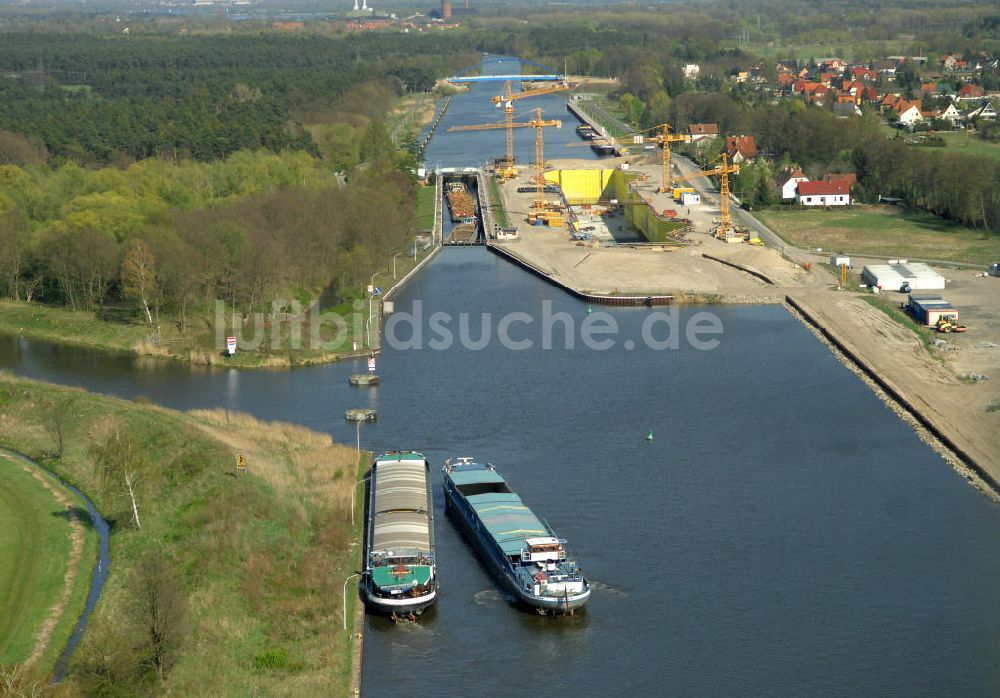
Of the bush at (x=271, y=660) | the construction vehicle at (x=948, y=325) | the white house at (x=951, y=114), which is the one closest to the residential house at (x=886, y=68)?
the white house at (x=951, y=114)

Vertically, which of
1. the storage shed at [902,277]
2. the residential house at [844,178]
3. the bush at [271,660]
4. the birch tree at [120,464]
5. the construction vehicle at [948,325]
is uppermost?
the birch tree at [120,464]

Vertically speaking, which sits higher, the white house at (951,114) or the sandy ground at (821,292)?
the sandy ground at (821,292)

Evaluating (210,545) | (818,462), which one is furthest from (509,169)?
(210,545)

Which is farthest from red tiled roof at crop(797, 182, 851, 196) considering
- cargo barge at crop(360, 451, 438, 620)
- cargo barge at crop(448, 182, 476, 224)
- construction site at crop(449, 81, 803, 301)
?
cargo barge at crop(360, 451, 438, 620)

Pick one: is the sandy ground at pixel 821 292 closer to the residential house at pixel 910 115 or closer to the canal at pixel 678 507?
the canal at pixel 678 507

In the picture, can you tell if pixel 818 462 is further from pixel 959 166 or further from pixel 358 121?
pixel 358 121
